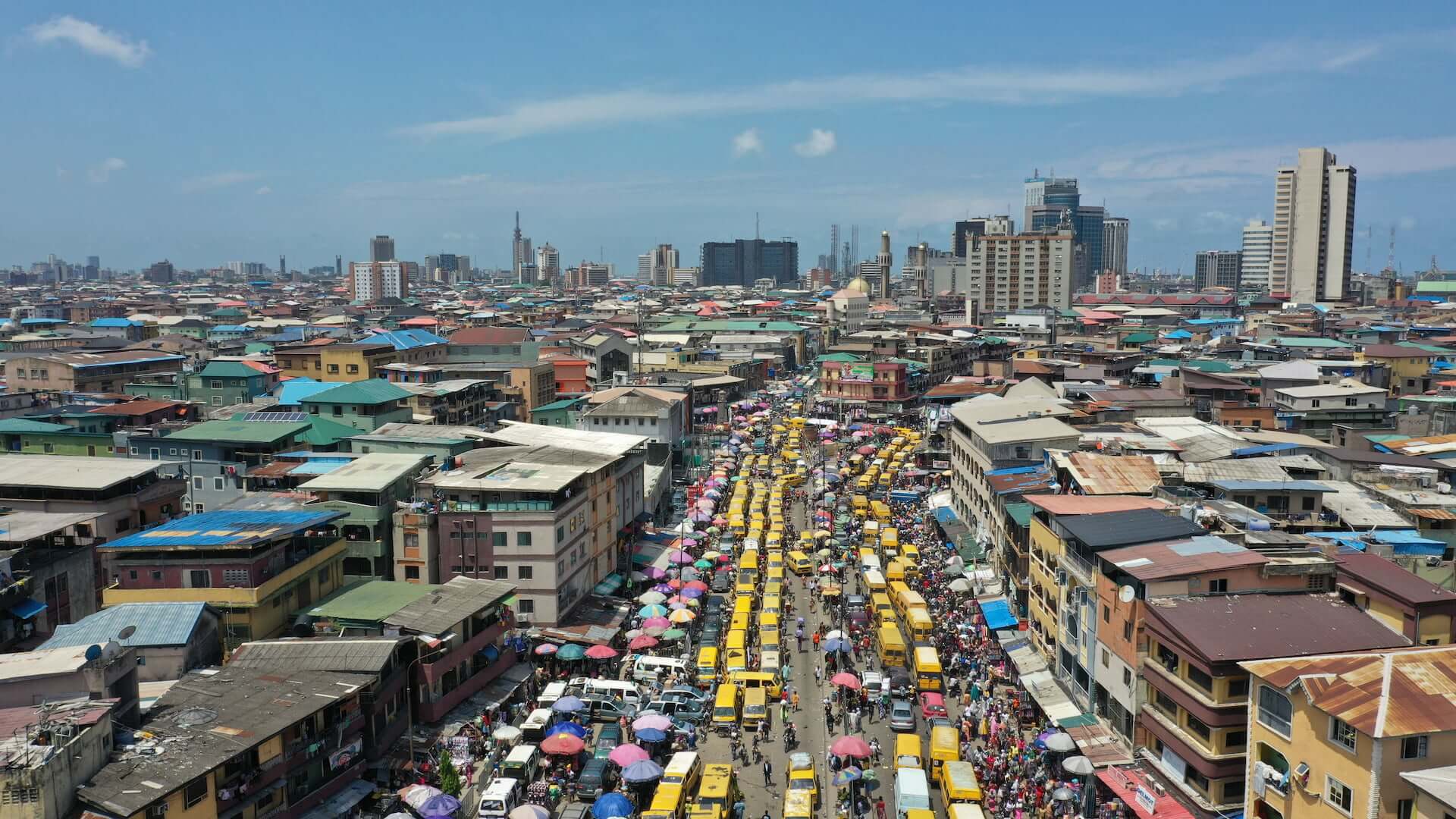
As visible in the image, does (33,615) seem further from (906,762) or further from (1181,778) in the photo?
(1181,778)

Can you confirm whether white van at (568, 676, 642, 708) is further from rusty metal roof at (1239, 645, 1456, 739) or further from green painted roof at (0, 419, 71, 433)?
green painted roof at (0, 419, 71, 433)

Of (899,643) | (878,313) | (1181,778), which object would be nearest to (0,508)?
(899,643)

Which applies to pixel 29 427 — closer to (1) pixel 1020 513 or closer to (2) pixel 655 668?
(2) pixel 655 668

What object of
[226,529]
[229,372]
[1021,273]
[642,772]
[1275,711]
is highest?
[1021,273]

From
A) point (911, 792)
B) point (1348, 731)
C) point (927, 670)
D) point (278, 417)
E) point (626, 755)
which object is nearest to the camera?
point (1348, 731)

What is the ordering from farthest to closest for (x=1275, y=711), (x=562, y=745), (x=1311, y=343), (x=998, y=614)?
1. (x=1311, y=343)
2. (x=998, y=614)
3. (x=562, y=745)
4. (x=1275, y=711)

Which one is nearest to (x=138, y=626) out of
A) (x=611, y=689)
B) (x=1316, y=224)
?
(x=611, y=689)
